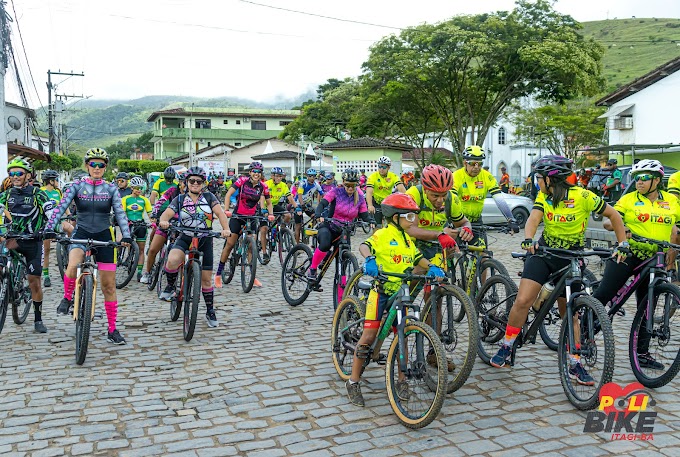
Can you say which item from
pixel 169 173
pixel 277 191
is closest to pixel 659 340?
pixel 169 173

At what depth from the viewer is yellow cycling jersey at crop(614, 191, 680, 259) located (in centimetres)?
585

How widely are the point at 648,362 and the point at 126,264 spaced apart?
883cm

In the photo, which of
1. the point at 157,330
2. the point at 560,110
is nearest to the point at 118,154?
the point at 560,110

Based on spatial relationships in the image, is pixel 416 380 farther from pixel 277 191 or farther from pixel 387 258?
pixel 277 191

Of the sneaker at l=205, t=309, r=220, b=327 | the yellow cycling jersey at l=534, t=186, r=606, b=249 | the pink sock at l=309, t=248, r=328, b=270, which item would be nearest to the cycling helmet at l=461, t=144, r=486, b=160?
the yellow cycling jersey at l=534, t=186, r=606, b=249

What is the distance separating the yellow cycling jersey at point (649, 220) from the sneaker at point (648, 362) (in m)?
0.88

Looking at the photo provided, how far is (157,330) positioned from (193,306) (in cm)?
108

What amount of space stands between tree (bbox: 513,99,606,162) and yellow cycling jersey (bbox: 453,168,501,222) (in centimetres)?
3741

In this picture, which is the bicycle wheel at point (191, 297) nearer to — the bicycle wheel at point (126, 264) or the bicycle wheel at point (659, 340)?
the bicycle wheel at point (126, 264)

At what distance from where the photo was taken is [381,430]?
476 centimetres

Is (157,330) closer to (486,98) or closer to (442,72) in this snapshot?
(442,72)

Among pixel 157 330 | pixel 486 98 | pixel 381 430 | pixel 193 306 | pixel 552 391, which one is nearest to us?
pixel 381 430

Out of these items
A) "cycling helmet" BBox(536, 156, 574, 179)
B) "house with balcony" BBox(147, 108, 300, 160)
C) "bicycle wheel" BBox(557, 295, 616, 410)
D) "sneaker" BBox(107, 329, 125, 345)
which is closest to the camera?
"bicycle wheel" BBox(557, 295, 616, 410)

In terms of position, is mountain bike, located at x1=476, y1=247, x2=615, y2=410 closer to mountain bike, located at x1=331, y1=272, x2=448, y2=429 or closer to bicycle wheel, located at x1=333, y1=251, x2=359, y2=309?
mountain bike, located at x1=331, y1=272, x2=448, y2=429
